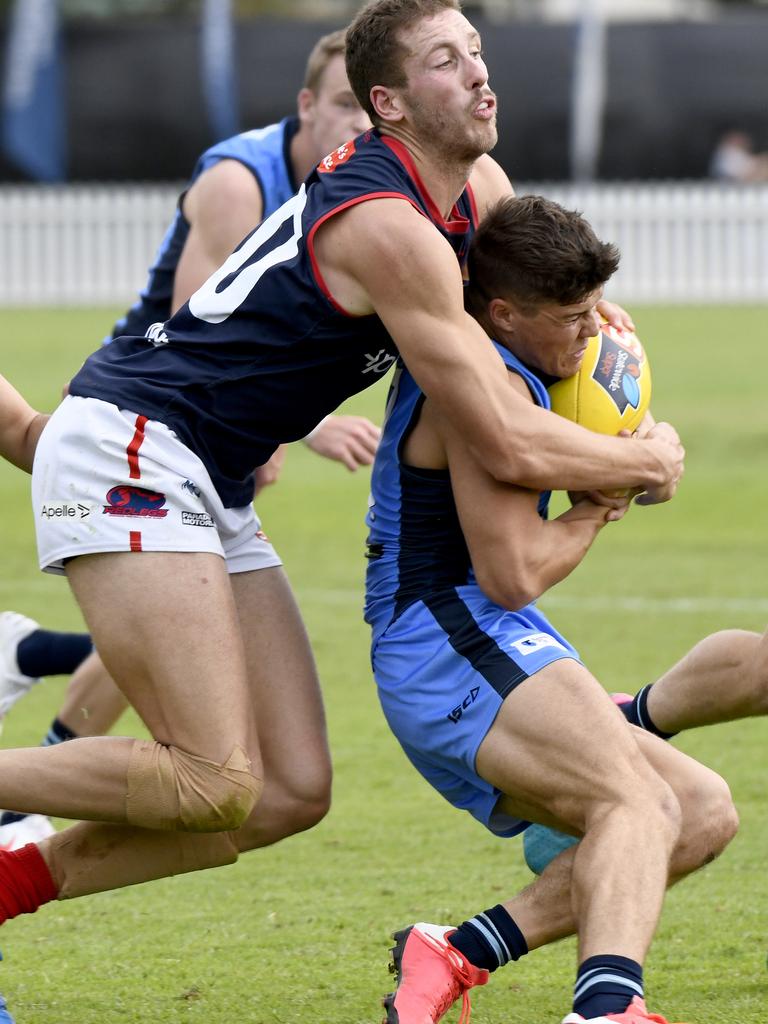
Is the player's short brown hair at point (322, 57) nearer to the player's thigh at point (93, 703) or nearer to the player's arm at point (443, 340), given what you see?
the player's thigh at point (93, 703)

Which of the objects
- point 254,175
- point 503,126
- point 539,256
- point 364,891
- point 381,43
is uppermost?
point 381,43

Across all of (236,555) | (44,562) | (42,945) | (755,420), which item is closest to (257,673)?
(236,555)

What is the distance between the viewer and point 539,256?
4.06 metres

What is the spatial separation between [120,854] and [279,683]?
61cm

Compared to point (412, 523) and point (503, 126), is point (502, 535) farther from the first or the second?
point (503, 126)

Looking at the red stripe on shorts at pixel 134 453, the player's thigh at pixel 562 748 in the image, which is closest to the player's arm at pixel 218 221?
the red stripe on shorts at pixel 134 453

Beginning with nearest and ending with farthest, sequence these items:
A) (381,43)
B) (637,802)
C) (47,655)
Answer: (637,802) → (381,43) → (47,655)

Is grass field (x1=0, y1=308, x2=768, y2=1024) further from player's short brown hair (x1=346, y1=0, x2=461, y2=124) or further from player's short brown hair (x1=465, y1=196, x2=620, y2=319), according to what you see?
player's short brown hair (x1=346, y1=0, x2=461, y2=124)

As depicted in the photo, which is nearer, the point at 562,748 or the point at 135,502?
the point at 562,748

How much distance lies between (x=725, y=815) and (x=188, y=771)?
1.27 m

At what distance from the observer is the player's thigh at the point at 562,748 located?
382cm

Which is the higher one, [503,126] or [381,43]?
[381,43]

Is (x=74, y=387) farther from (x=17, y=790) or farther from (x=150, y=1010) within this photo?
(x=150, y=1010)

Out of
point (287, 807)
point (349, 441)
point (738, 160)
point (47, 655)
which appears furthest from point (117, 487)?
point (738, 160)
